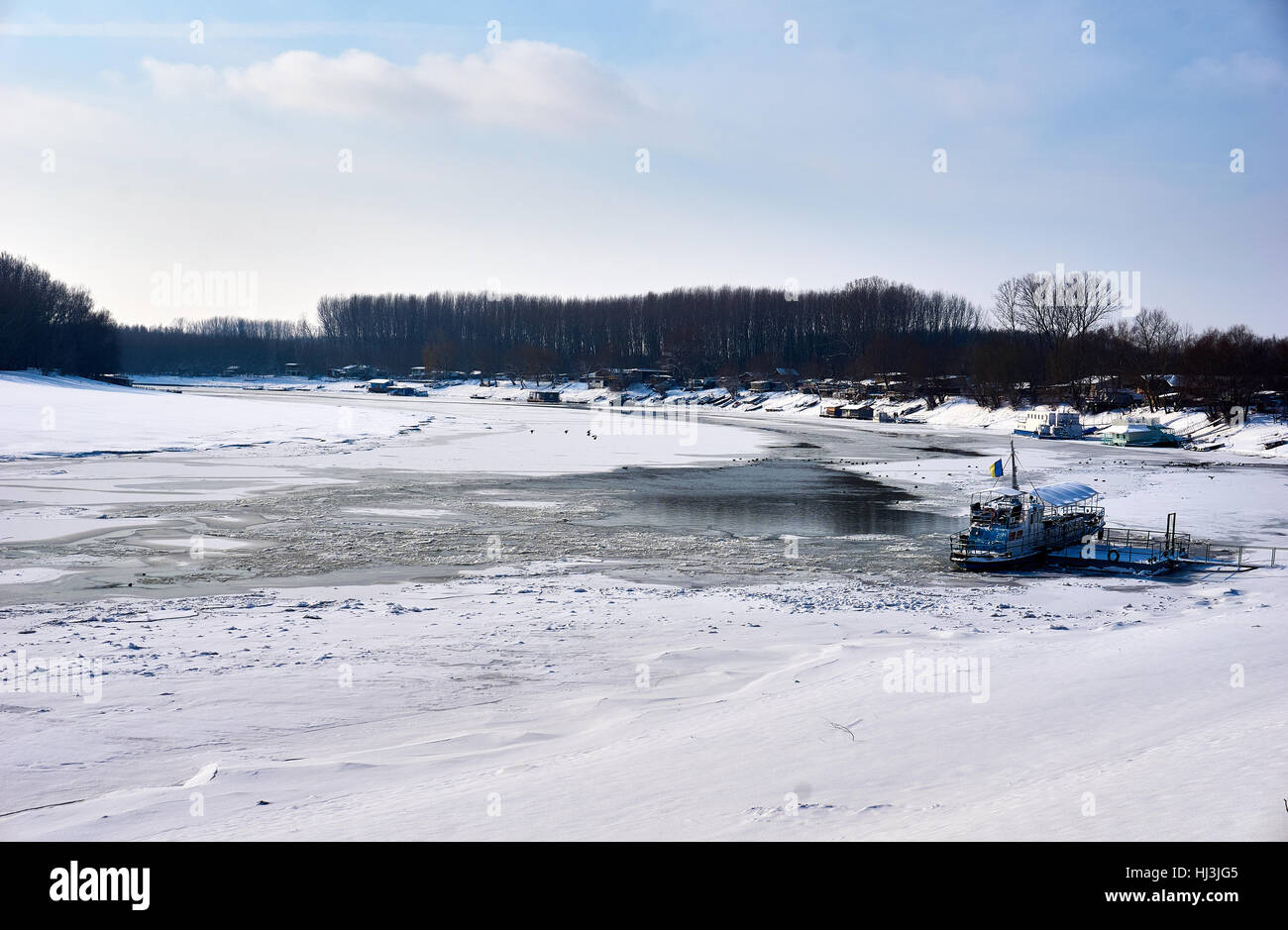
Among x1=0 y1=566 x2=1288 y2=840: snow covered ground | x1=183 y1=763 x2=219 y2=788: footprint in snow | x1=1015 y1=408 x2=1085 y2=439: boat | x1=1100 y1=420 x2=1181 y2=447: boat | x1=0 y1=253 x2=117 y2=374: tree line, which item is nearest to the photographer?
x1=0 y1=566 x2=1288 y2=840: snow covered ground

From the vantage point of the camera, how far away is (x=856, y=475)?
1613 inches

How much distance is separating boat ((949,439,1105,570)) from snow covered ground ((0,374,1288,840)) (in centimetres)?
106

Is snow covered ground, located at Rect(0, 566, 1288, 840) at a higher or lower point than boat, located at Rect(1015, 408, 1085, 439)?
lower

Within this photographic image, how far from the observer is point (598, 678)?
485 inches

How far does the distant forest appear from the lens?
82.9 meters

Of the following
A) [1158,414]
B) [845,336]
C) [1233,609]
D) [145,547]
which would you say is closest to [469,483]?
[145,547]

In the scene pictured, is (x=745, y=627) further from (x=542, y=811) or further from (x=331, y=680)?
(x=542, y=811)

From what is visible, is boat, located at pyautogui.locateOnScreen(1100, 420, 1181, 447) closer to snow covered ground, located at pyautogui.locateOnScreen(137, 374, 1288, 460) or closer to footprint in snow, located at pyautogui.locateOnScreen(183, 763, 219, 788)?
snow covered ground, located at pyautogui.locateOnScreen(137, 374, 1288, 460)

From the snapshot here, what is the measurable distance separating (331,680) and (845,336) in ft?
448
